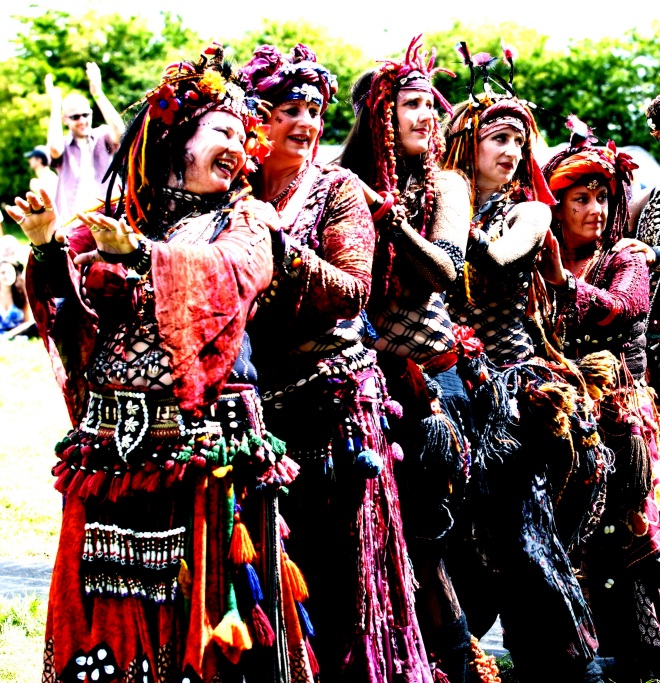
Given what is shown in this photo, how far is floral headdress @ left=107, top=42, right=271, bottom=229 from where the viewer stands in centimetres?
335

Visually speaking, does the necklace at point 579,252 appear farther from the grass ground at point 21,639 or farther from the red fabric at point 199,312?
the grass ground at point 21,639

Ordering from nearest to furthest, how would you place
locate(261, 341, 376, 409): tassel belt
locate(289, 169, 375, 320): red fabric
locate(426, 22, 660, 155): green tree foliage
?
1. locate(289, 169, 375, 320): red fabric
2. locate(261, 341, 376, 409): tassel belt
3. locate(426, 22, 660, 155): green tree foliage

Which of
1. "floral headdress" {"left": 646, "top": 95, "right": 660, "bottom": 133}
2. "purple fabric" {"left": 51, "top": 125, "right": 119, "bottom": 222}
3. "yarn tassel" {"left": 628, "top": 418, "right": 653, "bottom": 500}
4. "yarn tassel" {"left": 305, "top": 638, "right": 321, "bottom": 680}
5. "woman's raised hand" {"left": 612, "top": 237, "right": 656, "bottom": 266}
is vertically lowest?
"yarn tassel" {"left": 305, "top": 638, "right": 321, "bottom": 680}

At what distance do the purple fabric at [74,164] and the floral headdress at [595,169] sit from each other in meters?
5.34

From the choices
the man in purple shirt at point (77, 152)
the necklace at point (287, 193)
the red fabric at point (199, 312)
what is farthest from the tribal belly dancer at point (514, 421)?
the man in purple shirt at point (77, 152)

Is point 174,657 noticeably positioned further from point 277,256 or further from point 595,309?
point 595,309

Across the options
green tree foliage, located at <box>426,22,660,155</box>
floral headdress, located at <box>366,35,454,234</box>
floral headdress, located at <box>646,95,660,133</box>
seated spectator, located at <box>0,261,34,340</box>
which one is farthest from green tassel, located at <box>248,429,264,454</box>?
green tree foliage, located at <box>426,22,660,155</box>

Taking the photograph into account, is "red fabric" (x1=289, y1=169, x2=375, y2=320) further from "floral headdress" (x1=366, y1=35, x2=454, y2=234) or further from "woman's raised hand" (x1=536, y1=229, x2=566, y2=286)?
"woman's raised hand" (x1=536, y1=229, x2=566, y2=286)

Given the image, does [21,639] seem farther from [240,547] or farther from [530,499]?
[530,499]

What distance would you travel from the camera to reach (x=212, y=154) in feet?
11.0

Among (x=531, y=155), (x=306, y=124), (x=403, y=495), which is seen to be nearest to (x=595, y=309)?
(x=531, y=155)

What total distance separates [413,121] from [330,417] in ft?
3.87

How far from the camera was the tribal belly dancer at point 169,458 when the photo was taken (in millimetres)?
3049

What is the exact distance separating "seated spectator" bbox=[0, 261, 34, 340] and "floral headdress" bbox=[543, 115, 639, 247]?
298 inches
